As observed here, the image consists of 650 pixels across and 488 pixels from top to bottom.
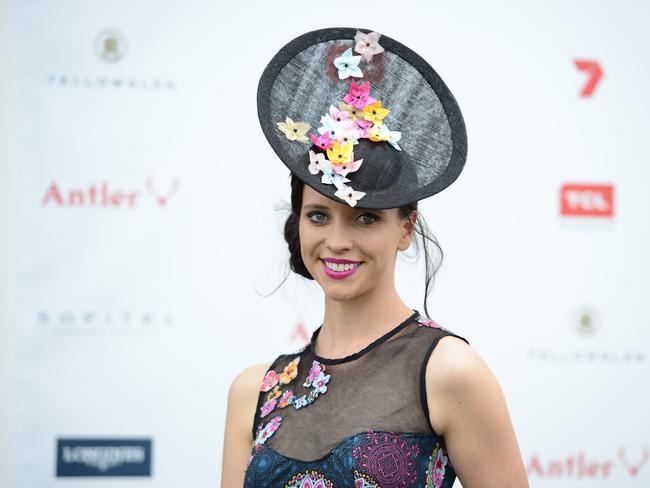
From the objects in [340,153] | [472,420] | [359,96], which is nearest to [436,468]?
[472,420]

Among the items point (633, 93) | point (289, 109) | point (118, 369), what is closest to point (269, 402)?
point (289, 109)

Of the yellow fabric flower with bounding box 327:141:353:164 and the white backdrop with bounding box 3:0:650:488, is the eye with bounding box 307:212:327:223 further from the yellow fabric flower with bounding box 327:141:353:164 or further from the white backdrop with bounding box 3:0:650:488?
the white backdrop with bounding box 3:0:650:488

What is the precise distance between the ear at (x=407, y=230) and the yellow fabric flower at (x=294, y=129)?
25 centimetres

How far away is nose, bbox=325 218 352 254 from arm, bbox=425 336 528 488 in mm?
265

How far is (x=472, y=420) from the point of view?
155 cm

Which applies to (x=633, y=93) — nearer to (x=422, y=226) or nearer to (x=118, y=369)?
(x=422, y=226)

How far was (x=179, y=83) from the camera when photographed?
9.61ft

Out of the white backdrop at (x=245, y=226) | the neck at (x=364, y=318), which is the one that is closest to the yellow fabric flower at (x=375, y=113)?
the neck at (x=364, y=318)

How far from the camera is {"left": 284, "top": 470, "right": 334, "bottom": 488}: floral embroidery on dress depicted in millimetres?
1558

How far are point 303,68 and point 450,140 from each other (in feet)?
1.06

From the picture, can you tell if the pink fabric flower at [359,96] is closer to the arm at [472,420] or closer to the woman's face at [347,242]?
the woman's face at [347,242]

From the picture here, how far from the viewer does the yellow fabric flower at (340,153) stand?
5.30 feet

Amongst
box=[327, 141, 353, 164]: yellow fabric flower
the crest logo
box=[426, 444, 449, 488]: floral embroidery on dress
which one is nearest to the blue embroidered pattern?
box=[426, 444, 449, 488]: floral embroidery on dress

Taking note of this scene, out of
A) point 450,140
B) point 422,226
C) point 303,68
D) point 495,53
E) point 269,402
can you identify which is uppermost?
point 495,53
